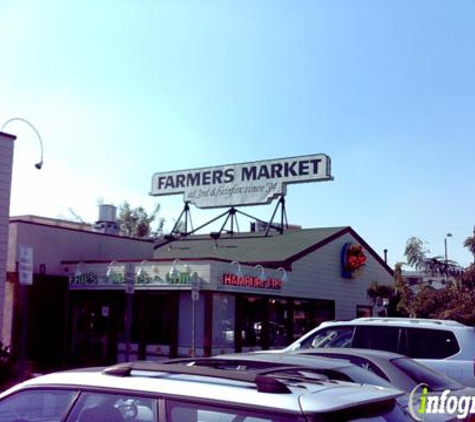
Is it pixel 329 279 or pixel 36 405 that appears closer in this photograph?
pixel 36 405

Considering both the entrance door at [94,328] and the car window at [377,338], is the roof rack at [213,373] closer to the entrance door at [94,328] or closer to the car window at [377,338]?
the car window at [377,338]

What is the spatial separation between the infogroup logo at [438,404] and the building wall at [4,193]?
997 cm

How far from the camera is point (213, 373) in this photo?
381 centimetres

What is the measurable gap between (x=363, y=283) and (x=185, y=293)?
31.9 feet

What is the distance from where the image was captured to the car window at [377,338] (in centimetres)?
1090

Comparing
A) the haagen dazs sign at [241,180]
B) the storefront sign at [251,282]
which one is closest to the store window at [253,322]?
the storefront sign at [251,282]

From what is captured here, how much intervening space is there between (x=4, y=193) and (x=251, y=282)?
863cm

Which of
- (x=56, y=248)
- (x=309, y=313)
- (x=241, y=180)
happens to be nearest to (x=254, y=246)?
(x=309, y=313)

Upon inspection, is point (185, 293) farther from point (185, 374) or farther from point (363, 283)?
point (185, 374)

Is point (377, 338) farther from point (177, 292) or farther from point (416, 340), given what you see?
point (177, 292)

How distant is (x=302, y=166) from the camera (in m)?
27.1

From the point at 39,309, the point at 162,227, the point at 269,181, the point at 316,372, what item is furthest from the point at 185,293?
the point at 162,227

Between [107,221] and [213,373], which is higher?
[107,221]

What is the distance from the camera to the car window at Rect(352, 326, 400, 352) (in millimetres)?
10898
